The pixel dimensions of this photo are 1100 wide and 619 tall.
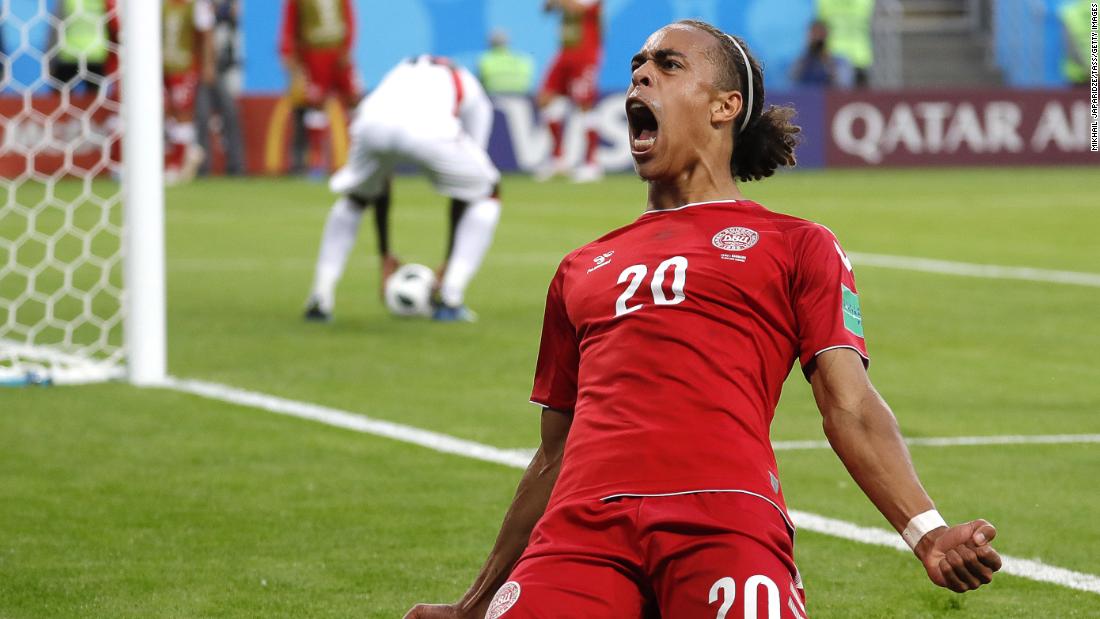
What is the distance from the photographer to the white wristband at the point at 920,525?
304 centimetres

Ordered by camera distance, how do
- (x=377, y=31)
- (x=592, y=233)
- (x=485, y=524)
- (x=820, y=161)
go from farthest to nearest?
(x=377, y=31)
(x=820, y=161)
(x=592, y=233)
(x=485, y=524)

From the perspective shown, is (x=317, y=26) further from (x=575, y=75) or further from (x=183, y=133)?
(x=575, y=75)

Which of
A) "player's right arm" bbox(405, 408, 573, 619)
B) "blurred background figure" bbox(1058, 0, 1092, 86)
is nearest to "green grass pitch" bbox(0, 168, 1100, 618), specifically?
"player's right arm" bbox(405, 408, 573, 619)

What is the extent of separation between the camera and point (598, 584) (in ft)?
10.3

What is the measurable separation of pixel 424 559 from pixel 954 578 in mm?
2150

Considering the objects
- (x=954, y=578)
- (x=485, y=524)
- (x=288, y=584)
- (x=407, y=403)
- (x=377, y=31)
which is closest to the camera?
(x=954, y=578)

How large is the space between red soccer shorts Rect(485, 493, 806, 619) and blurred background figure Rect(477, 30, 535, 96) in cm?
2477

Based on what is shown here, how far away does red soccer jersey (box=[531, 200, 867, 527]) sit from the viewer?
10.6ft

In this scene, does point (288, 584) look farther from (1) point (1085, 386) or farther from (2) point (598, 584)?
(1) point (1085, 386)

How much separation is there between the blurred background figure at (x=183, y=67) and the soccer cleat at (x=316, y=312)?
1280cm

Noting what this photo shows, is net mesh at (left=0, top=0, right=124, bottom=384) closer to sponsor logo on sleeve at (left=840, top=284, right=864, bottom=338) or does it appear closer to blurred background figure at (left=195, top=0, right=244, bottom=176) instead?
blurred background figure at (left=195, top=0, right=244, bottom=176)

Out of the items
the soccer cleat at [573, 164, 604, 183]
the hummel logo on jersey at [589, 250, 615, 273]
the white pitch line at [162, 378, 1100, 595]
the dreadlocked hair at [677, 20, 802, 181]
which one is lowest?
the soccer cleat at [573, 164, 604, 183]

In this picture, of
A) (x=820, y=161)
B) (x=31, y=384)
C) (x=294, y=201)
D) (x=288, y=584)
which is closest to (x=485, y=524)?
(x=288, y=584)

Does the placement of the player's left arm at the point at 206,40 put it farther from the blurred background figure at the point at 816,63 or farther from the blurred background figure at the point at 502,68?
the blurred background figure at the point at 816,63
